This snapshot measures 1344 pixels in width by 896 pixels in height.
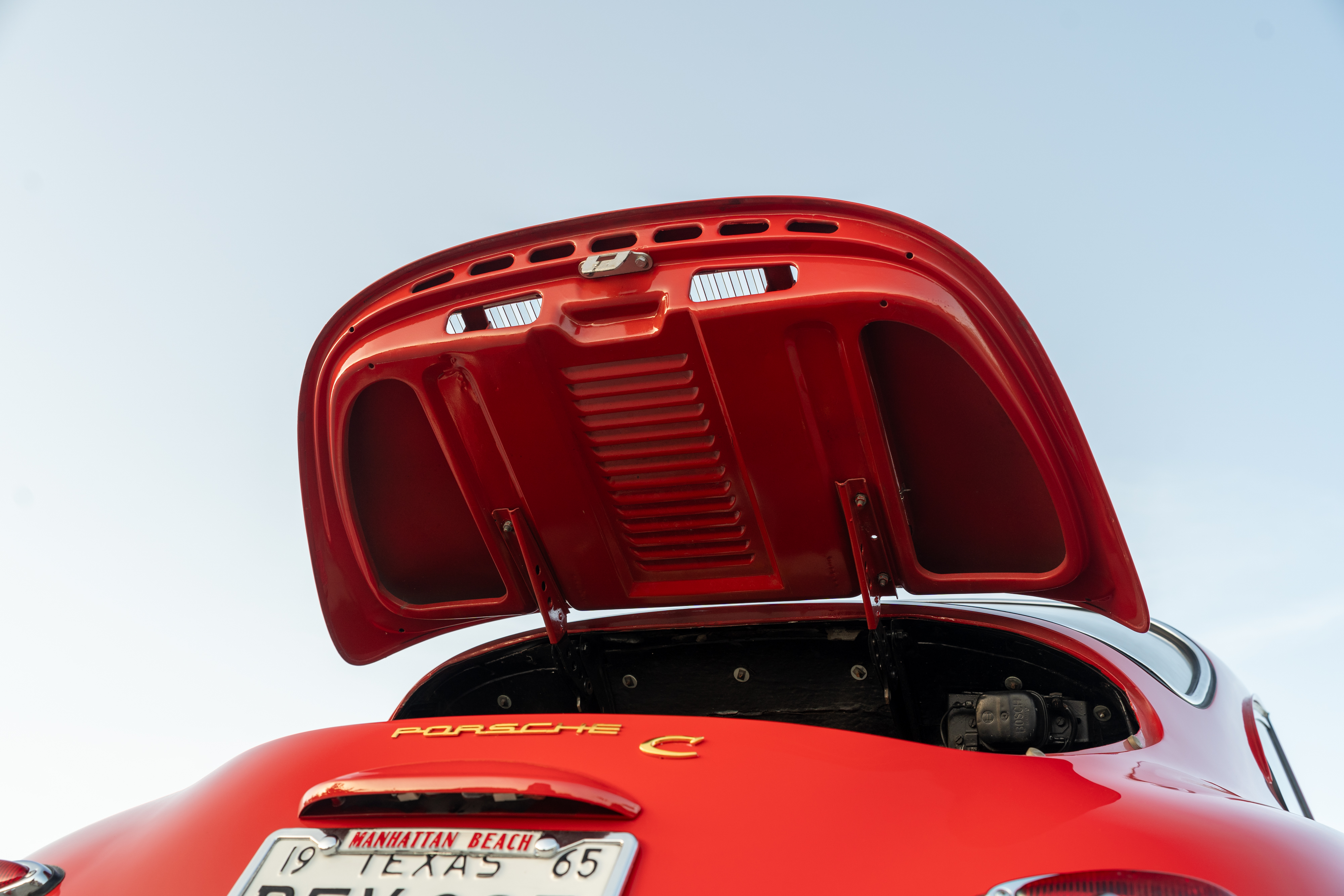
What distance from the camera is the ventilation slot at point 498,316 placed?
8.37ft

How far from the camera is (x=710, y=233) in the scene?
8.02ft

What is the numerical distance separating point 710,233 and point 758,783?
1457mm

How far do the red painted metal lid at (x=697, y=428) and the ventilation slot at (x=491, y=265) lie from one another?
3cm

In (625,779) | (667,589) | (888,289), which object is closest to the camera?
(625,779)

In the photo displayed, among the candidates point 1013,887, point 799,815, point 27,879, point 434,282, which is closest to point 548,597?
point 434,282

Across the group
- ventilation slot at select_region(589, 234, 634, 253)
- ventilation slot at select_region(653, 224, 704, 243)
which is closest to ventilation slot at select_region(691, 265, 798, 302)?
ventilation slot at select_region(653, 224, 704, 243)

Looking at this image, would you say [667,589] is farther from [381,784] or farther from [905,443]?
[381,784]

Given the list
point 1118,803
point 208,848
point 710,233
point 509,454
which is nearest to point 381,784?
point 208,848

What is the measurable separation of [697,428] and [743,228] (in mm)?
572

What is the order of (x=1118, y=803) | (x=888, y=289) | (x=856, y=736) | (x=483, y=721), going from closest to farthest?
(x=1118, y=803), (x=856, y=736), (x=483, y=721), (x=888, y=289)

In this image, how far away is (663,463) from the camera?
2732 millimetres

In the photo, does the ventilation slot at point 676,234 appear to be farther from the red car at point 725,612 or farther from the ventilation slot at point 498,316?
the ventilation slot at point 498,316

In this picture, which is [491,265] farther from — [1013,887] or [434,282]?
[1013,887]

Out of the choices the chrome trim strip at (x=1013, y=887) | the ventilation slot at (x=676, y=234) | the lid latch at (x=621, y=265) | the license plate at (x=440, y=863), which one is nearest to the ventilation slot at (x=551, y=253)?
the lid latch at (x=621, y=265)
